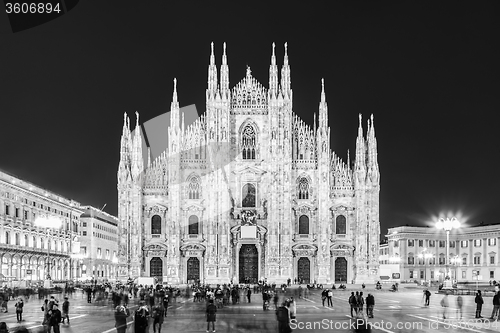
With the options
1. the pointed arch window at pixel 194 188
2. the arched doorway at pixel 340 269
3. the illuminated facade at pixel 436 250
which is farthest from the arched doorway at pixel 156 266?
the illuminated facade at pixel 436 250

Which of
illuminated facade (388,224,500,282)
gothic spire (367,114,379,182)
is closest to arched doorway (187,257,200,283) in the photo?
gothic spire (367,114,379,182)

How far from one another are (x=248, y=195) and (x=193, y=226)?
7778 mm

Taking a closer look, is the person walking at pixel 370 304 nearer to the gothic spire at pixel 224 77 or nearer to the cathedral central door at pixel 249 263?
the cathedral central door at pixel 249 263

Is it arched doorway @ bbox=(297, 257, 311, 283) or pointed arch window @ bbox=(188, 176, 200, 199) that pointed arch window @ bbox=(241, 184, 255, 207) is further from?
arched doorway @ bbox=(297, 257, 311, 283)

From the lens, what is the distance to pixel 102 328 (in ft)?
115

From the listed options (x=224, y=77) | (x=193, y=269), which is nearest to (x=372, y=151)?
(x=224, y=77)

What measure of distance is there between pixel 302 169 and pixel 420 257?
173ft

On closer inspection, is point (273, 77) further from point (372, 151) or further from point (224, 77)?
point (372, 151)

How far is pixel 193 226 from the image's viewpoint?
88.9 m

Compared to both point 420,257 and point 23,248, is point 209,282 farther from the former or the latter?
point 420,257

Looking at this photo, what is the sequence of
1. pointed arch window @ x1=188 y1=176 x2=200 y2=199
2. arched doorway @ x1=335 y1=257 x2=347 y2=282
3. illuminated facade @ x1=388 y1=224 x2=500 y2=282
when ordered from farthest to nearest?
illuminated facade @ x1=388 y1=224 x2=500 y2=282 < arched doorway @ x1=335 y1=257 x2=347 y2=282 < pointed arch window @ x1=188 y1=176 x2=200 y2=199

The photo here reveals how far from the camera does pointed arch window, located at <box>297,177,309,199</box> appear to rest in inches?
3524

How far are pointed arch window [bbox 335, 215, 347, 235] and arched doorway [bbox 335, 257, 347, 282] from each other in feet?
10.8

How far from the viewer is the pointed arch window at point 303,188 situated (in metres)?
89.5
